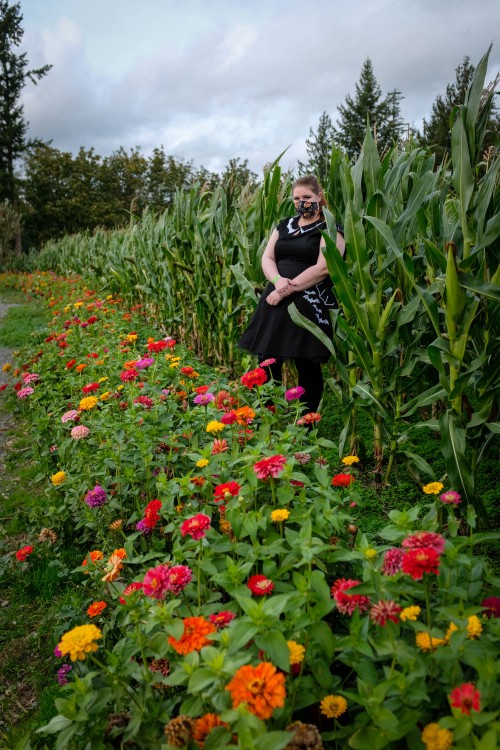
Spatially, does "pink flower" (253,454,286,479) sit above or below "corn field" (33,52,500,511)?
below

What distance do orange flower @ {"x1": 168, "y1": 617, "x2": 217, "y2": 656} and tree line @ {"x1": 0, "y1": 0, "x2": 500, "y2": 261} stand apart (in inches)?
1097

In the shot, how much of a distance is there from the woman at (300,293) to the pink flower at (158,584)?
2.13 m

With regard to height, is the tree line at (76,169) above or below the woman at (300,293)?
above

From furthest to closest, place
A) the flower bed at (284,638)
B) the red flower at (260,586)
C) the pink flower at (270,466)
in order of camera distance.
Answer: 1. the pink flower at (270,466)
2. the red flower at (260,586)
3. the flower bed at (284,638)

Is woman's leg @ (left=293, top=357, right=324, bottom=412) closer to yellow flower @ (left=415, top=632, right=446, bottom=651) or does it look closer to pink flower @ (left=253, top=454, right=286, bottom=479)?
pink flower @ (left=253, top=454, right=286, bottom=479)

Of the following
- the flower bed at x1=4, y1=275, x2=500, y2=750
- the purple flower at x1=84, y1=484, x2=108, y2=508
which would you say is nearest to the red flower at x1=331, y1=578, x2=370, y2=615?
the flower bed at x1=4, y1=275, x2=500, y2=750

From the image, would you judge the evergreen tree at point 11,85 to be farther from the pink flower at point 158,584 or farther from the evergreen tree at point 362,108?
the pink flower at point 158,584

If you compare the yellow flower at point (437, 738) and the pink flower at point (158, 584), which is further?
the pink flower at point (158, 584)

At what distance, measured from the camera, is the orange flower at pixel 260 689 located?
96cm

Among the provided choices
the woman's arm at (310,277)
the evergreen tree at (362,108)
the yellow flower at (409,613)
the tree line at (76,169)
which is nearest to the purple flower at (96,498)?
the yellow flower at (409,613)

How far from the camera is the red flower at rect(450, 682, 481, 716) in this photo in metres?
0.92

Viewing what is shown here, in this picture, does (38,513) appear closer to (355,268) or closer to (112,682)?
(112,682)

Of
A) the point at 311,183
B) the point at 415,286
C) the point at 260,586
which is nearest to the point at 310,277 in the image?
the point at 311,183

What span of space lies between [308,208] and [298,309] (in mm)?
658
